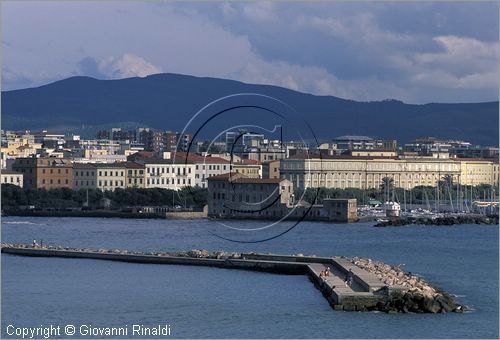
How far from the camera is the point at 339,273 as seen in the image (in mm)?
26375

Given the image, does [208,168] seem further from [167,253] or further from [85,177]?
[167,253]

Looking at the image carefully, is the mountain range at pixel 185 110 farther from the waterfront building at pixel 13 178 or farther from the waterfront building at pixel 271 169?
the waterfront building at pixel 13 178

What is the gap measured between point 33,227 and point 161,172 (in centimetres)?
2158

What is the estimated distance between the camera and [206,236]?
43906 mm

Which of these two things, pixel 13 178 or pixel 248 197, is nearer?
pixel 248 197

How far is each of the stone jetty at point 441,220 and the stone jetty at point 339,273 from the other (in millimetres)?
18564

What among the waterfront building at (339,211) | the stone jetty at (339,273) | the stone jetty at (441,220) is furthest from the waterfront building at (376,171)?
the stone jetty at (339,273)

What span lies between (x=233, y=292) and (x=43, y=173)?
4548 cm

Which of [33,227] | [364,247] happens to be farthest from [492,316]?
[33,227]

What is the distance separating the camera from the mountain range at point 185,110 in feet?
536

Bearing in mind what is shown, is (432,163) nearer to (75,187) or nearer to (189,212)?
(75,187)

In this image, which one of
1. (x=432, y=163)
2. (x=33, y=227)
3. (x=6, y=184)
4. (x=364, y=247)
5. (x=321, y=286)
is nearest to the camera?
(x=321, y=286)

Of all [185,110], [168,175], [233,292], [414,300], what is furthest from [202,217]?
[185,110]

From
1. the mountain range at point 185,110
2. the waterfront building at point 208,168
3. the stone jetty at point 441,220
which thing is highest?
the mountain range at point 185,110
